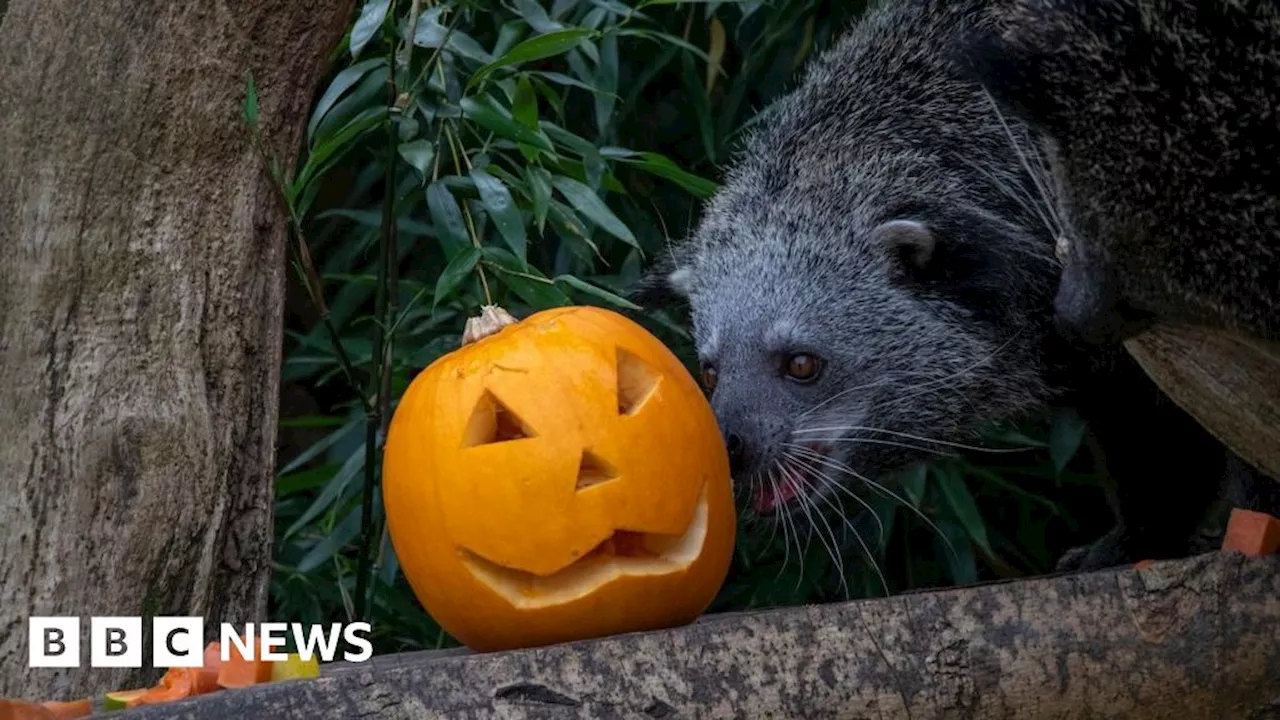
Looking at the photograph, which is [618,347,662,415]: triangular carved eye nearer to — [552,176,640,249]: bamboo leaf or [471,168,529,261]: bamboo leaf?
[471,168,529,261]: bamboo leaf

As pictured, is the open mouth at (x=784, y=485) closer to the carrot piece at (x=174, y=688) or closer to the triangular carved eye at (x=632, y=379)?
the triangular carved eye at (x=632, y=379)

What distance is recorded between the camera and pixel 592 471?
186 cm

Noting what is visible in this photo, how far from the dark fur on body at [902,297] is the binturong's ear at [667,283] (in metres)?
0.08

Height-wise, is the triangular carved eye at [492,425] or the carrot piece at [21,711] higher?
the triangular carved eye at [492,425]

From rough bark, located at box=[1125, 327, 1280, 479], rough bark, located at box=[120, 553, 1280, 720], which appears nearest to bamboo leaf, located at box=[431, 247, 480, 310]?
rough bark, located at box=[120, 553, 1280, 720]

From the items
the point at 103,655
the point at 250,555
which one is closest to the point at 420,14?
the point at 250,555

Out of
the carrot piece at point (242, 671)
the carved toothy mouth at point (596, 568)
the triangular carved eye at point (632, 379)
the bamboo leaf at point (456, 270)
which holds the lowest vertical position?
the carrot piece at point (242, 671)

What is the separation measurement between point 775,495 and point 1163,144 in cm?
101

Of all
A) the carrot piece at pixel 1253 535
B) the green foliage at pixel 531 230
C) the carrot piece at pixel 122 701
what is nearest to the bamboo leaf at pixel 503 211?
the green foliage at pixel 531 230

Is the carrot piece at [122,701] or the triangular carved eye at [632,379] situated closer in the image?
the carrot piece at [122,701]

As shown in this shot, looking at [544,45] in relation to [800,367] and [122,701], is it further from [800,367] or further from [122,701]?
[122,701]

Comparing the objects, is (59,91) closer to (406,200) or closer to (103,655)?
(103,655)

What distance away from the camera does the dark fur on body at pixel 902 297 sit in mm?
2785

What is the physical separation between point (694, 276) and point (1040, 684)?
4.75 feet
